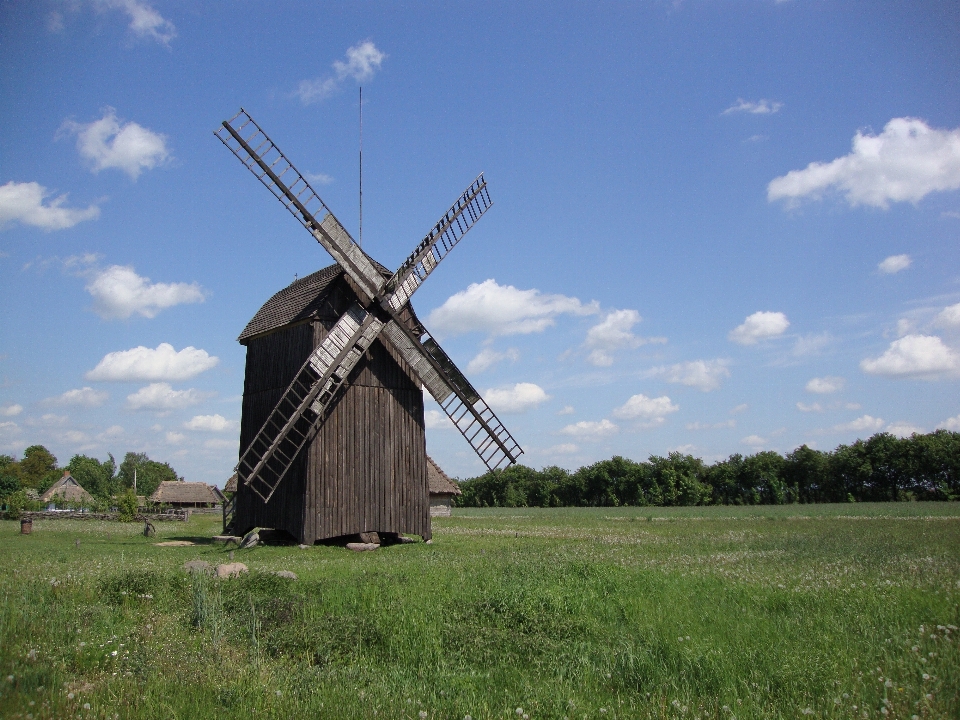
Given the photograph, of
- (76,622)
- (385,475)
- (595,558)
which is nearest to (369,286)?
(385,475)

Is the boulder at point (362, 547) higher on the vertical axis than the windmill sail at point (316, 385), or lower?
lower

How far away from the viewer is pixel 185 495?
75250 millimetres

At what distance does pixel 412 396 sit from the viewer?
23375mm

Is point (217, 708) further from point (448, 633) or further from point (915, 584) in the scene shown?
point (915, 584)

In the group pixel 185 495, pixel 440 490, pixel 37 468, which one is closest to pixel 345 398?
pixel 440 490

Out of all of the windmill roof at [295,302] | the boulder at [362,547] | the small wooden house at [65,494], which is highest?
the windmill roof at [295,302]

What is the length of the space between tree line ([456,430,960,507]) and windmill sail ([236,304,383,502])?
186 ft

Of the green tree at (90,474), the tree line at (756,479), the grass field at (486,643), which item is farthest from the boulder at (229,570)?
the green tree at (90,474)

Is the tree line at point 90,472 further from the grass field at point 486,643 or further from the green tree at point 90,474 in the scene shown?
the grass field at point 486,643

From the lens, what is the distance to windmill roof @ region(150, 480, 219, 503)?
7375cm

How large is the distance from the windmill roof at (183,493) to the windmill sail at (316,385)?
58413 millimetres

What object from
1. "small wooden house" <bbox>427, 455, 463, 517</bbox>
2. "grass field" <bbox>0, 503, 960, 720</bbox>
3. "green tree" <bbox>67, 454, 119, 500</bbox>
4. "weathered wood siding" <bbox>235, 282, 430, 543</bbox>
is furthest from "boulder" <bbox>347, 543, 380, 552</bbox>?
"green tree" <bbox>67, 454, 119, 500</bbox>

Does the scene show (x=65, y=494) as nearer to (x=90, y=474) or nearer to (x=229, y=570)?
(x=90, y=474)

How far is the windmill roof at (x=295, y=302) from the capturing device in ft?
74.1
